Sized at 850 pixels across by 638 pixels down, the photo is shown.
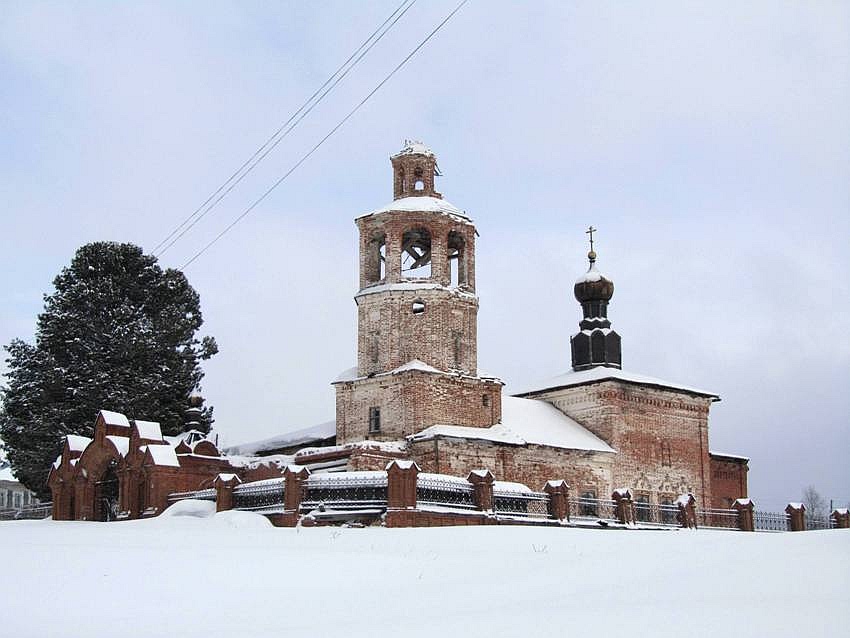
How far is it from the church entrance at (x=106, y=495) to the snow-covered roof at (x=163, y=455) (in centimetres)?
217

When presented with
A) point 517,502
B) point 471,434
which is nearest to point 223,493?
point 517,502

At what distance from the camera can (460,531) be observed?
18.7 m

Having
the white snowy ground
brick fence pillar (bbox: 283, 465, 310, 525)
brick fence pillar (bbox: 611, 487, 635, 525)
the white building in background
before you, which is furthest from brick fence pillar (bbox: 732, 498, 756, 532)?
the white building in background

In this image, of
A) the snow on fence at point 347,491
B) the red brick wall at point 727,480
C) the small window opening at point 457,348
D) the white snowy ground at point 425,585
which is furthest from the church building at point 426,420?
the white snowy ground at point 425,585

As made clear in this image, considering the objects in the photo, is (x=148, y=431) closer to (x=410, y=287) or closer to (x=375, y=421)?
(x=375, y=421)

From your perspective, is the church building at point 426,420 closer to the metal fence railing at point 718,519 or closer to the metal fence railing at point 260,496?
the metal fence railing at point 718,519

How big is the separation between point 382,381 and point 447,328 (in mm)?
2517

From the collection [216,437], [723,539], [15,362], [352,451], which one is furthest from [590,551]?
[15,362]

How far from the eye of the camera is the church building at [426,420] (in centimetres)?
2986

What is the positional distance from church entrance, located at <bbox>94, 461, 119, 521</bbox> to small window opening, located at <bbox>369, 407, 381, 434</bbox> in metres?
7.46

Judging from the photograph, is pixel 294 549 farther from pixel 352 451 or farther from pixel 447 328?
pixel 447 328

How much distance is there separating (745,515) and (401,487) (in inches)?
563

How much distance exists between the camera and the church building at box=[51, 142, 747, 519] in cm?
2986

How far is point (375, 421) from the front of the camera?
105ft
